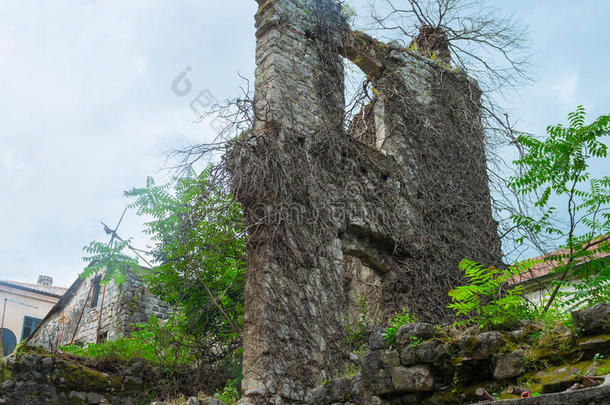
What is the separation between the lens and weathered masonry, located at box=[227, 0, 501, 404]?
5602 millimetres

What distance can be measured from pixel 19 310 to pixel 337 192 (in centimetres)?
1931

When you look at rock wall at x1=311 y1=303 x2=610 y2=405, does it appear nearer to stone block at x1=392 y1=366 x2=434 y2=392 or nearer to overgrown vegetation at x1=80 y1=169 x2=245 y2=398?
stone block at x1=392 y1=366 x2=434 y2=392

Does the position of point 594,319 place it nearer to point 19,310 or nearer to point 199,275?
point 199,275

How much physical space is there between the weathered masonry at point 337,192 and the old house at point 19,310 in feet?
58.9

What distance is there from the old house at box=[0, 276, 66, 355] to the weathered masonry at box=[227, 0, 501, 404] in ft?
58.9

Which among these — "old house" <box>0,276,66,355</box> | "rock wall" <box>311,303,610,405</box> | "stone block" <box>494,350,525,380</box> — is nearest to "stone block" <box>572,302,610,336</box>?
"rock wall" <box>311,303,610,405</box>

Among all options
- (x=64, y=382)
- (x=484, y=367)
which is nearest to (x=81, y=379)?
(x=64, y=382)

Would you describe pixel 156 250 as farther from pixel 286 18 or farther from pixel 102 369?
pixel 286 18

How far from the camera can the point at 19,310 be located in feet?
70.6

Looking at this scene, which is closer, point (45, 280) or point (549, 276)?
point (549, 276)

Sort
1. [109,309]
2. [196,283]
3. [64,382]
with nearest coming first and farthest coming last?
1. [64,382]
2. [196,283]
3. [109,309]

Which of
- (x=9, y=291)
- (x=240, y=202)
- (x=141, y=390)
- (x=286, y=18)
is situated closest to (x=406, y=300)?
(x=240, y=202)

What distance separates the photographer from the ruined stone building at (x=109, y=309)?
11523 mm

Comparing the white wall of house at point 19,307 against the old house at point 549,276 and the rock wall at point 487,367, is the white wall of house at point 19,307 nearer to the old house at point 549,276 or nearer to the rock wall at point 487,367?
the old house at point 549,276
